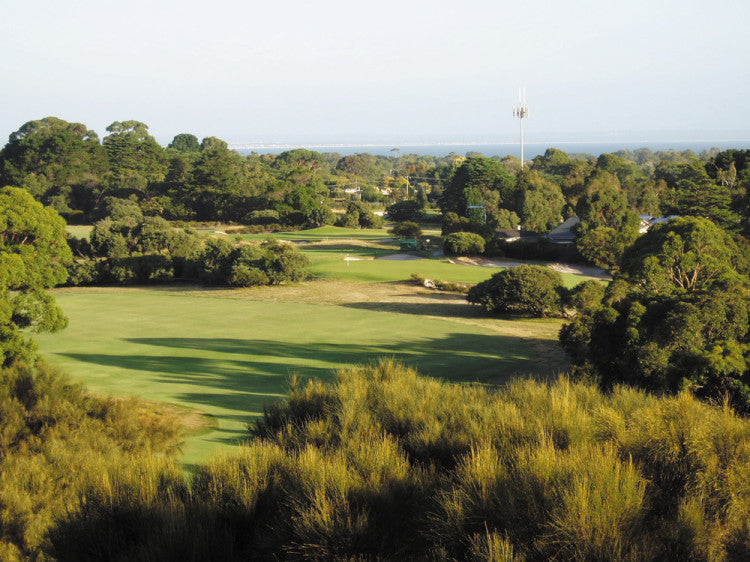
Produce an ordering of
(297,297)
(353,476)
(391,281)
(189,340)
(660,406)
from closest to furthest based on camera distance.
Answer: (353,476), (660,406), (189,340), (297,297), (391,281)

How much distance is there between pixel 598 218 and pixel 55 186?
212ft

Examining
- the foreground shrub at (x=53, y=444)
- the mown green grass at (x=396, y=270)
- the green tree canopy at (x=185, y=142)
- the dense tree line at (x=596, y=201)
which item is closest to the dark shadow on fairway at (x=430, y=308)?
the mown green grass at (x=396, y=270)

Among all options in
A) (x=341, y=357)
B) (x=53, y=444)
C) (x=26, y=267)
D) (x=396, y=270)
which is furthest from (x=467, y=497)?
(x=396, y=270)

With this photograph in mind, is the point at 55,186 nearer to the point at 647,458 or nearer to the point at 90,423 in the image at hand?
the point at 90,423

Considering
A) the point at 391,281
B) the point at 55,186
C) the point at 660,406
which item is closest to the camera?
the point at 660,406

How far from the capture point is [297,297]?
33344mm

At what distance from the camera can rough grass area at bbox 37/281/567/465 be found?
1538cm

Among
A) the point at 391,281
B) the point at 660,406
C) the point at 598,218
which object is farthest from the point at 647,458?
the point at 598,218

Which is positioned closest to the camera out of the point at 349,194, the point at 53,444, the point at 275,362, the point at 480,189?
the point at 53,444

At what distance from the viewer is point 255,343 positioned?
71.0ft

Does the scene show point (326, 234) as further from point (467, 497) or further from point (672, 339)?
point (467, 497)

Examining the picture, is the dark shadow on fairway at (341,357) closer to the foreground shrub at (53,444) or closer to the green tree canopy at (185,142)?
the foreground shrub at (53,444)

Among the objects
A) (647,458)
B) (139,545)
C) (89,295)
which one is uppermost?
(647,458)

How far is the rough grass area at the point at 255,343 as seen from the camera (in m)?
15.4
